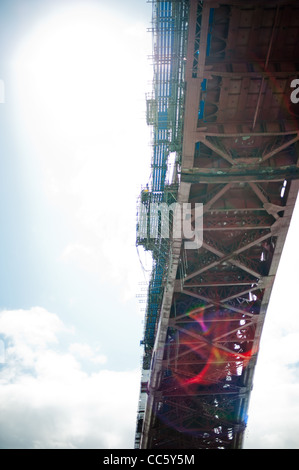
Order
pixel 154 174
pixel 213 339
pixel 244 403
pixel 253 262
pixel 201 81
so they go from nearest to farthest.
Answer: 1. pixel 201 81
2. pixel 154 174
3. pixel 253 262
4. pixel 213 339
5. pixel 244 403

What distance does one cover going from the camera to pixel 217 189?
14.5 m

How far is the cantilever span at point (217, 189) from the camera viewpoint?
460 inches

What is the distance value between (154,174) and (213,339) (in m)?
10.8

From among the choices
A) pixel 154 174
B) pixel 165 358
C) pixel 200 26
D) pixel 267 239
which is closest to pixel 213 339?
pixel 165 358

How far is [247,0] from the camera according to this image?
10.7 m

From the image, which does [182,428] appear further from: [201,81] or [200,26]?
[200,26]

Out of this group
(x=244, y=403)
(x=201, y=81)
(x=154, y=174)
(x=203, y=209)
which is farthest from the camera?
(x=244, y=403)

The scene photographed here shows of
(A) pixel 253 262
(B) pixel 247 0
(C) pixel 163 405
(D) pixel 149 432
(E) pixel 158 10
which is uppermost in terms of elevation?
(E) pixel 158 10

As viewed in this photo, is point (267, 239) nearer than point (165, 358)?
Yes

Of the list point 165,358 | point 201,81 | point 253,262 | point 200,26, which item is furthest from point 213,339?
point 200,26

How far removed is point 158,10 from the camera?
40.2 feet

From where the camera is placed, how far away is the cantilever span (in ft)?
38.3

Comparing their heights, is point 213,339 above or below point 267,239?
below
